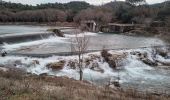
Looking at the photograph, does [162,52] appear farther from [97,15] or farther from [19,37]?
[97,15]

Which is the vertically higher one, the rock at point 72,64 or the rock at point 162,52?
the rock at point 72,64

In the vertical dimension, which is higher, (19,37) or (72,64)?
(19,37)

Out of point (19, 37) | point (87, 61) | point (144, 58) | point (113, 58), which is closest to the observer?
point (87, 61)

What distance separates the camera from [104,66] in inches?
1009

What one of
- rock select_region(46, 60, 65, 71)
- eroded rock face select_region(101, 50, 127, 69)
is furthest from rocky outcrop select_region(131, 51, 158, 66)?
rock select_region(46, 60, 65, 71)

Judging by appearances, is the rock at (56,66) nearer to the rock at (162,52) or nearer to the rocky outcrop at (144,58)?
the rocky outcrop at (144,58)

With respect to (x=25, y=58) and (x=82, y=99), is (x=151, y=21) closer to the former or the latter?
(x=25, y=58)

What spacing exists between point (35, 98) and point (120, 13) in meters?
65.4

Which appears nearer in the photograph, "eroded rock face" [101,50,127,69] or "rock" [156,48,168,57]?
"eroded rock face" [101,50,127,69]

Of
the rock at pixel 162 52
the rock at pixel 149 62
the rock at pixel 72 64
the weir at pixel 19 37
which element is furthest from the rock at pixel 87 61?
the weir at pixel 19 37

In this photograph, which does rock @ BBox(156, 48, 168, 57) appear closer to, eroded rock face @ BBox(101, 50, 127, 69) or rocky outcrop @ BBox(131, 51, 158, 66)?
rocky outcrop @ BBox(131, 51, 158, 66)

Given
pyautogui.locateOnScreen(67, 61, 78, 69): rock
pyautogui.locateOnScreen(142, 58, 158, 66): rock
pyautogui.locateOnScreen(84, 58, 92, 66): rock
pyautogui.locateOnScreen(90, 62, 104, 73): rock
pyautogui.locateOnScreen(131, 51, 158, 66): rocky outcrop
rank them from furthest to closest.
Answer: pyautogui.locateOnScreen(131, 51, 158, 66): rocky outcrop, pyautogui.locateOnScreen(142, 58, 158, 66): rock, pyautogui.locateOnScreen(84, 58, 92, 66): rock, pyautogui.locateOnScreen(90, 62, 104, 73): rock, pyautogui.locateOnScreen(67, 61, 78, 69): rock


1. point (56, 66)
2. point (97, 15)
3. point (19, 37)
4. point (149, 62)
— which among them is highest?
point (19, 37)

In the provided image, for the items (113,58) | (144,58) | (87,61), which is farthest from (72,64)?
(144,58)
